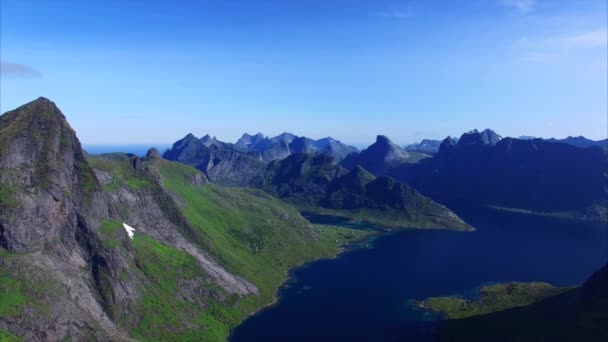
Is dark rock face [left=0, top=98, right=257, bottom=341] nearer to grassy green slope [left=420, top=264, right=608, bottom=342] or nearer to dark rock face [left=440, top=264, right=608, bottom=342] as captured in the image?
dark rock face [left=440, top=264, right=608, bottom=342]

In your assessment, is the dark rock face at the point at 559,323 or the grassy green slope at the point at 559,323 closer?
the grassy green slope at the point at 559,323

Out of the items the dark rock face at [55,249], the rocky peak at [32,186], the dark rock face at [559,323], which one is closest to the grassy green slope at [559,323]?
the dark rock face at [559,323]

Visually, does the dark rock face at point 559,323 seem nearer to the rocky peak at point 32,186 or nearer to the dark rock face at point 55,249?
the dark rock face at point 55,249

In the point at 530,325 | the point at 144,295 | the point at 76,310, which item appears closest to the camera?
the point at 76,310

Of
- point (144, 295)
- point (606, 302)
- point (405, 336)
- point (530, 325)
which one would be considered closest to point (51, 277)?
point (144, 295)

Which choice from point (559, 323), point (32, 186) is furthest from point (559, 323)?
point (32, 186)

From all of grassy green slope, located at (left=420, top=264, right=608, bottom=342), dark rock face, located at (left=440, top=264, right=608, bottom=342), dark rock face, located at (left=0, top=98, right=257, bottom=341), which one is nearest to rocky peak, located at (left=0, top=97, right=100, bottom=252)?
dark rock face, located at (left=0, top=98, right=257, bottom=341)

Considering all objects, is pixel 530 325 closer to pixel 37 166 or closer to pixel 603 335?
Answer: pixel 603 335

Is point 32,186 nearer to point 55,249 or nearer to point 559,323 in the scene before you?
point 55,249

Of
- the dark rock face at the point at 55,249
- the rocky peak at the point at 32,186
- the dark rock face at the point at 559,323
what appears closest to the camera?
the dark rock face at the point at 55,249

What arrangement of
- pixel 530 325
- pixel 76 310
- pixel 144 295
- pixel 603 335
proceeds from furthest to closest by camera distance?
1. pixel 144 295
2. pixel 530 325
3. pixel 76 310
4. pixel 603 335

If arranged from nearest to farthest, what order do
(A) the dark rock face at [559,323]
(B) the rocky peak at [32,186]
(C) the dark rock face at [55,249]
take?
(C) the dark rock face at [55,249], (A) the dark rock face at [559,323], (B) the rocky peak at [32,186]
